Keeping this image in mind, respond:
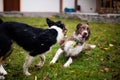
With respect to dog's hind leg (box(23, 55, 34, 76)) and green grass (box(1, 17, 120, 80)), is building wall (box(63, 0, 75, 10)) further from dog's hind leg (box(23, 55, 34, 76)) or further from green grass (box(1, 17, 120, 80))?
dog's hind leg (box(23, 55, 34, 76))

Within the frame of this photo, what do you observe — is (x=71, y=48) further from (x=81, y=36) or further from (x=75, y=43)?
(x=81, y=36)

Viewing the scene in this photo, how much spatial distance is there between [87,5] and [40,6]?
4624 millimetres

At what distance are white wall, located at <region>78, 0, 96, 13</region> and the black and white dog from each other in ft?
59.8

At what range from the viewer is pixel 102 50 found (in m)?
8.48

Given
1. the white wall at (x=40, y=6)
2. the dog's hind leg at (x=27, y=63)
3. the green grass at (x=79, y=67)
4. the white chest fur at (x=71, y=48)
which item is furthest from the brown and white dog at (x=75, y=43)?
the white wall at (x=40, y=6)

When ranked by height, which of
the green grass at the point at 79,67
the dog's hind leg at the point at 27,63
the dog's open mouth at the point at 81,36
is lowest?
the green grass at the point at 79,67

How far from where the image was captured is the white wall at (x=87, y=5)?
23919 mm

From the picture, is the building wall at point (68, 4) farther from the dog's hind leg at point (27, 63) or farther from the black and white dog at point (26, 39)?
the dog's hind leg at point (27, 63)

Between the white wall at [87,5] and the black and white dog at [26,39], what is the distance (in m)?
18.2

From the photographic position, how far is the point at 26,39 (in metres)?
5.70

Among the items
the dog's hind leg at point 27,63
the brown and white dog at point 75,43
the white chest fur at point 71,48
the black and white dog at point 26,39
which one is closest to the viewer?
the black and white dog at point 26,39

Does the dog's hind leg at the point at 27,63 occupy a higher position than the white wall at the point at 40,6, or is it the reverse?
the white wall at the point at 40,6

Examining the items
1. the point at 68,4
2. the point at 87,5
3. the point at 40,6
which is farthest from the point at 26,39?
the point at 87,5

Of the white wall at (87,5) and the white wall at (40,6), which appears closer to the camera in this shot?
the white wall at (40,6)
